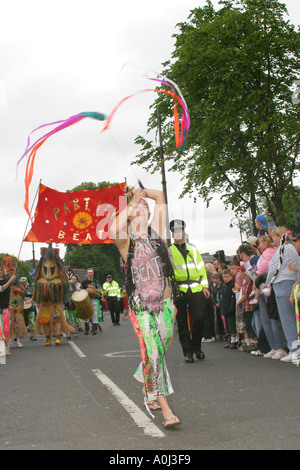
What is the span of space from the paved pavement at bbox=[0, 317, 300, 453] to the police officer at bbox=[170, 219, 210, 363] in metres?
0.48

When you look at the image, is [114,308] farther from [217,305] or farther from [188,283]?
[188,283]

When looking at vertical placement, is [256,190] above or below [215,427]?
above

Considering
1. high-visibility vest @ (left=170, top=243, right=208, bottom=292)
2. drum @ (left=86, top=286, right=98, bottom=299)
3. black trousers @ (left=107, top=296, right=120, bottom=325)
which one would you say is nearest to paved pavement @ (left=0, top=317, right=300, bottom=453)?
high-visibility vest @ (left=170, top=243, right=208, bottom=292)

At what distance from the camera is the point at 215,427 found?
16.3 feet

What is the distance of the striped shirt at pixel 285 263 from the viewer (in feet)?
29.5

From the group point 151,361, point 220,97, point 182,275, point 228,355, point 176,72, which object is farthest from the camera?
point 176,72

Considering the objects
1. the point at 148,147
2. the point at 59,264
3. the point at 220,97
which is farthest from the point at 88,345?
the point at 148,147

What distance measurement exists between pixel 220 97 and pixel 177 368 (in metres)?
17.3

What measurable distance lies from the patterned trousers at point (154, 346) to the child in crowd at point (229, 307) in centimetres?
597

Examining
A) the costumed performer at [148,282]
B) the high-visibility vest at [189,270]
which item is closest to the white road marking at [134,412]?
the costumed performer at [148,282]

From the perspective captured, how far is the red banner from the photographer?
54.8 feet

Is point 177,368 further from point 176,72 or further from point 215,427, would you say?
point 176,72

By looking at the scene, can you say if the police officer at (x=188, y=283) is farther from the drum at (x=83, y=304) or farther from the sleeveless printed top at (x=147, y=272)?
the drum at (x=83, y=304)

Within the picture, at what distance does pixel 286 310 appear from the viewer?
9016 millimetres
